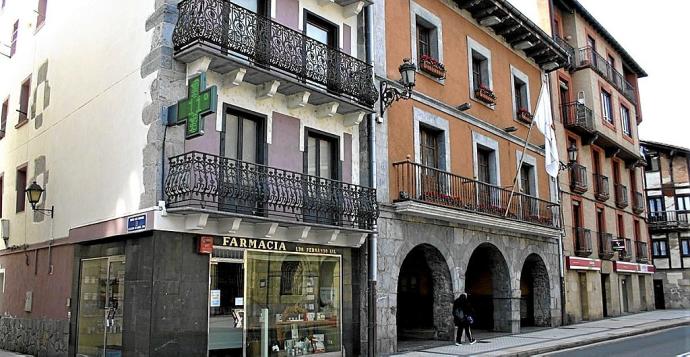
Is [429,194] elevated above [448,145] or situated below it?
below

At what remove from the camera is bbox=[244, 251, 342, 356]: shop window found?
12.1 meters

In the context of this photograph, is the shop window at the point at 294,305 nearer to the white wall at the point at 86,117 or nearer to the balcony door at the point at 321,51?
the white wall at the point at 86,117

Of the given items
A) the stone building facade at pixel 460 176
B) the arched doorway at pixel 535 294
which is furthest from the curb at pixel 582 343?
the arched doorway at pixel 535 294

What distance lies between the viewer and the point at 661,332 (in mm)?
20812

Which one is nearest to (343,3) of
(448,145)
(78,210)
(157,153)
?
(448,145)

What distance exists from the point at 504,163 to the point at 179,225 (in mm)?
12768

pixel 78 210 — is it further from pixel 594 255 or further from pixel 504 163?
pixel 594 255

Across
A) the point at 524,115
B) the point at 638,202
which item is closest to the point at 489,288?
the point at 524,115

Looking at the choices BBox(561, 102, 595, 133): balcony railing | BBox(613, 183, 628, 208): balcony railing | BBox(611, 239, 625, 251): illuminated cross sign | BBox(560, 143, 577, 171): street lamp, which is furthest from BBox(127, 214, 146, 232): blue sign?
BBox(613, 183, 628, 208): balcony railing

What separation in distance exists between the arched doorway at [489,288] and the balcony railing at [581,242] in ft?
19.8

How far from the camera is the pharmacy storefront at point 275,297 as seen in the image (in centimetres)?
1142

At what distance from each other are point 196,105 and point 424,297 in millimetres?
11454

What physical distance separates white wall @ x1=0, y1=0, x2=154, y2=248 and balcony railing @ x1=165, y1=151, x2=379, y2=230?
1121 mm

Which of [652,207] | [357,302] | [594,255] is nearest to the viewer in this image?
[357,302]
